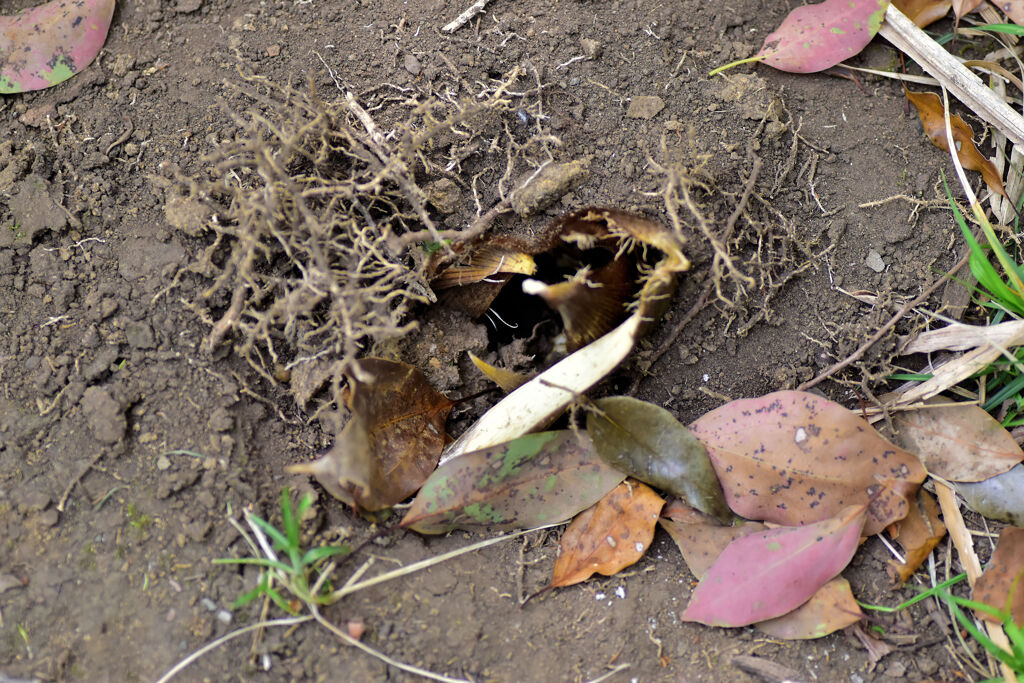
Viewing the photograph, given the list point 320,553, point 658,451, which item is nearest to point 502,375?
point 658,451

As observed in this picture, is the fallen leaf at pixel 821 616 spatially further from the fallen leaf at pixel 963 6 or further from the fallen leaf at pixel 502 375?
the fallen leaf at pixel 963 6

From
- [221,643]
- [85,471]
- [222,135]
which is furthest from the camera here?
[222,135]

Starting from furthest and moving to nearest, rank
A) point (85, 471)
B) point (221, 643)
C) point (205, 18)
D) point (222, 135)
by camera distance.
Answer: point (205, 18) → point (222, 135) → point (85, 471) → point (221, 643)

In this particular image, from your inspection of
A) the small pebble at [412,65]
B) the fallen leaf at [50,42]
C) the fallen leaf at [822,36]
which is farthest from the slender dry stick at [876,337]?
the fallen leaf at [50,42]

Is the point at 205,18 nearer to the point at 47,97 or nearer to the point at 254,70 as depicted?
the point at 254,70

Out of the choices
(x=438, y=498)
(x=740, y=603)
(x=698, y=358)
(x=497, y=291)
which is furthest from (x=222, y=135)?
(x=740, y=603)

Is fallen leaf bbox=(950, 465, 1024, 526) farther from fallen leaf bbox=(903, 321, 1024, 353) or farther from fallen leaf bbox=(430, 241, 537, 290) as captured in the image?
fallen leaf bbox=(430, 241, 537, 290)

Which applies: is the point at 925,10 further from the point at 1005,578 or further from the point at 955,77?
the point at 1005,578
